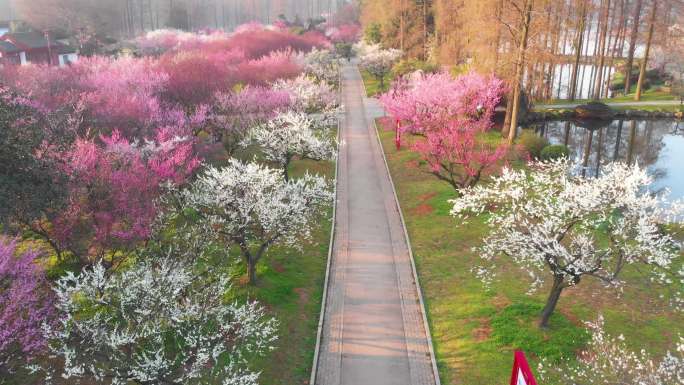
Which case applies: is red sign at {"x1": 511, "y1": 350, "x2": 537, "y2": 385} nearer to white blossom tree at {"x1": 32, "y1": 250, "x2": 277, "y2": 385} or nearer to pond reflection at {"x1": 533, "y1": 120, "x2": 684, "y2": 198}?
white blossom tree at {"x1": 32, "y1": 250, "x2": 277, "y2": 385}

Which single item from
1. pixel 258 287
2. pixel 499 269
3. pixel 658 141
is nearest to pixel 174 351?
pixel 258 287

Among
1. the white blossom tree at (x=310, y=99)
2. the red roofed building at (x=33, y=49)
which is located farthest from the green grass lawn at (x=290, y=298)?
the red roofed building at (x=33, y=49)

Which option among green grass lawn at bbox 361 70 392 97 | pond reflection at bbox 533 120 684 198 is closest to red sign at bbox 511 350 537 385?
pond reflection at bbox 533 120 684 198

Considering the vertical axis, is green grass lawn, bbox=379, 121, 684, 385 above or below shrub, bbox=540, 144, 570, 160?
below

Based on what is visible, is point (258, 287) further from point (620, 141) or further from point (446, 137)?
point (620, 141)

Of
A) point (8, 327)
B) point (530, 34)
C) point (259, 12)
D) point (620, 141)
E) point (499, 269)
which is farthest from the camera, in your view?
point (259, 12)

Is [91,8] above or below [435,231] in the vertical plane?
above
